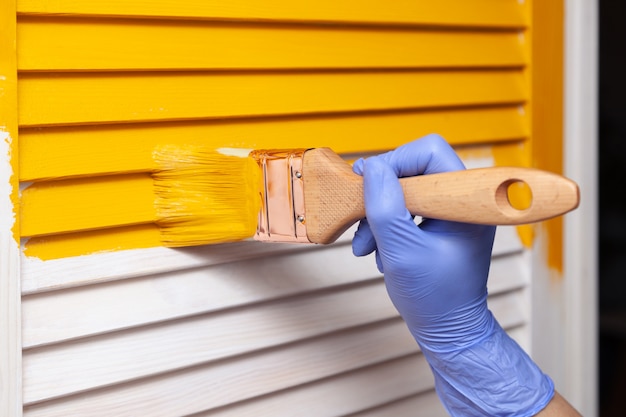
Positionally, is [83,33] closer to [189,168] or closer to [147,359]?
[189,168]

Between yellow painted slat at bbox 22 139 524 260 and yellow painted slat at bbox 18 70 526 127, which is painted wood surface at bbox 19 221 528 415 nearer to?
yellow painted slat at bbox 22 139 524 260

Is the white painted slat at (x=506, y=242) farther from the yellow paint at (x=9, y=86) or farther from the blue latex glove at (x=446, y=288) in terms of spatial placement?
the yellow paint at (x=9, y=86)

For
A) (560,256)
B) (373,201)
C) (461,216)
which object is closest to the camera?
(461,216)

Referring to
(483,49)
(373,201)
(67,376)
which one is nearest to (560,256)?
(483,49)

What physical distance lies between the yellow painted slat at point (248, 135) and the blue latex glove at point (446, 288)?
1.07 feet

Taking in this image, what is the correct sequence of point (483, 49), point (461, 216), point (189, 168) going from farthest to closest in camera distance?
point (483, 49) → point (189, 168) → point (461, 216)

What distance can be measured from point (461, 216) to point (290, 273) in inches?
25.3

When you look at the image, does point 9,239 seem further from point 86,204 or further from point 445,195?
point 445,195

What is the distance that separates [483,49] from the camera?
2041 millimetres
